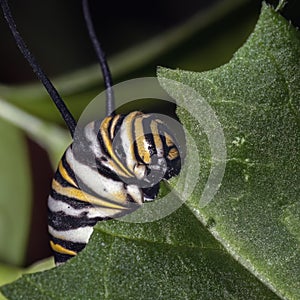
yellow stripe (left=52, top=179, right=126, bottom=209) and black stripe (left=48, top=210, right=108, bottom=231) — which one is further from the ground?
yellow stripe (left=52, top=179, right=126, bottom=209)

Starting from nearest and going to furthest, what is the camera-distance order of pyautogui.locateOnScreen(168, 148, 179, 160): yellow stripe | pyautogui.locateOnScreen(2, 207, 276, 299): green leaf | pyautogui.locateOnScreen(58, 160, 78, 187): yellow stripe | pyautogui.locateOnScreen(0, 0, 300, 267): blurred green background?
pyautogui.locateOnScreen(2, 207, 276, 299): green leaf
pyautogui.locateOnScreen(168, 148, 179, 160): yellow stripe
pyautogui.locateOnScreen(58, 160, 78, 187): yellow stripe
pyautogui.locateOnScreen(0, 0, 300, 267): blurred green background

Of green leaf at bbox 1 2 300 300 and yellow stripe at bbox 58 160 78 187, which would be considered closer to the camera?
green leaf at bbox 1 2 300 300

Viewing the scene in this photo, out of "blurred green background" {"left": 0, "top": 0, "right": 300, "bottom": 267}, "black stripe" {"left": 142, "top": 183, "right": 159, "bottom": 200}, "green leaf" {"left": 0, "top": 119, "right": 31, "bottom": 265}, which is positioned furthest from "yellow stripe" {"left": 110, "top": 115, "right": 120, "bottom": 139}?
"green leaf" {"left": 0, "top": 119, "right": 31, "bottom": 265}

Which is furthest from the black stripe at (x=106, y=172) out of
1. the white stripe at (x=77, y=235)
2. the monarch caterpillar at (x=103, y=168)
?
the white stripe at (x=77, y=235)

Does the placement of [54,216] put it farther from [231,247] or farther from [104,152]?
[231,247]

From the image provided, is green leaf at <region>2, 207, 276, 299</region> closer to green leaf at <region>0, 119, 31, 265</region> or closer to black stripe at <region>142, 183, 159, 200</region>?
black stripe at <region>142, 183, 159, 200</region>

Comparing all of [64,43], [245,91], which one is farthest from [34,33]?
[245,91]

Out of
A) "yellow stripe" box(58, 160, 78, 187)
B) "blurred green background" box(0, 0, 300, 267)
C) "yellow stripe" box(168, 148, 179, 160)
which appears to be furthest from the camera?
"blurred green background" box(0, 0, 300, 267)

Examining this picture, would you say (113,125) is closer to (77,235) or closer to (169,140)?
(169,140)

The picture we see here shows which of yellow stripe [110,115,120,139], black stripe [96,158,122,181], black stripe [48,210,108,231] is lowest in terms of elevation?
black stripe [48,210,108,231]
